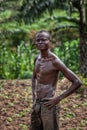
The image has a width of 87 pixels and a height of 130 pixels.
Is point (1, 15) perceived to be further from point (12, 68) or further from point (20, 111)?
point (20, 111)

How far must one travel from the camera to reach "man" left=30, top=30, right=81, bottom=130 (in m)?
4.10

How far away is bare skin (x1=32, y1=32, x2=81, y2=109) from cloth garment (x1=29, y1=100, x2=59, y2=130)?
72 mm

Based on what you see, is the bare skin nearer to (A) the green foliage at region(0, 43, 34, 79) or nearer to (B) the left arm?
(B) the left arm

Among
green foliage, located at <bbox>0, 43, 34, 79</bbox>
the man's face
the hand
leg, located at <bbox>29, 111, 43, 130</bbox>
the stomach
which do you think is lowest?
green foliage, located at <bbox>0, 43, 34, 79</bbox>

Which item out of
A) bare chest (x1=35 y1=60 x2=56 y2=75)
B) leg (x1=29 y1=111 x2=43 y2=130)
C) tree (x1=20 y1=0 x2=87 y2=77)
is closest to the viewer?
bare chest (x1=35 y1=60 x2=56 y2=75)

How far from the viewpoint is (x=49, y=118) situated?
13.7 ft

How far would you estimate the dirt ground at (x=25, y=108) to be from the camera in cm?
644

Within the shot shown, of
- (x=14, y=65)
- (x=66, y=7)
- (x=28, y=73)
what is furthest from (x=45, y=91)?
(x=14, y=65)

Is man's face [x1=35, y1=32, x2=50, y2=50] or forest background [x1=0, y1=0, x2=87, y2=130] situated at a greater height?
man's face [x1=35, y1=32, x2=50, y2=50]

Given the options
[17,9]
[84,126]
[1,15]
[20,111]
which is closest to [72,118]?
[84,126]

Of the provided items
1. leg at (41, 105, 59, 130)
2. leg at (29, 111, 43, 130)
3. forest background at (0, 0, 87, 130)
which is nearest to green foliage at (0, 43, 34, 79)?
forest background at (0, 0, 87, 130)

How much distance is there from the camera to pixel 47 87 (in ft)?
13.8

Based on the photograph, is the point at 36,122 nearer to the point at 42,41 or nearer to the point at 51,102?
the point at 51,102

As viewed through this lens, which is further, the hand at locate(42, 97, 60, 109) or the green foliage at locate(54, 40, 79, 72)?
the green foliage at locate(54, 40, 79, 72)
